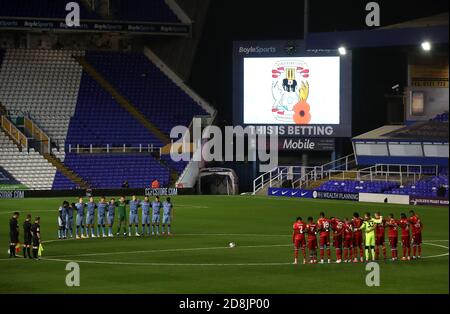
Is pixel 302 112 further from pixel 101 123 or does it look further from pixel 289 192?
pixel 101 123

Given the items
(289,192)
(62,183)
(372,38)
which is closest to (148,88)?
(62,183)

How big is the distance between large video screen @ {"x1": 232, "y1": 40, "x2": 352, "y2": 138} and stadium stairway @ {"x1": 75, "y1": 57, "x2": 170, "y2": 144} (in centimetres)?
576

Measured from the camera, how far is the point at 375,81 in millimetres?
66250

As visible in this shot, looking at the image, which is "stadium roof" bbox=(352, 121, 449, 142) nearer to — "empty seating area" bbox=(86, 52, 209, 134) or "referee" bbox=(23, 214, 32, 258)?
"empty seating area" bbox=(86, 52, 209, 134)

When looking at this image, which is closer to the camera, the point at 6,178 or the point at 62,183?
the point at 6,178

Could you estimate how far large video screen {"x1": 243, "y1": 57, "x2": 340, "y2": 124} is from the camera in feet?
210

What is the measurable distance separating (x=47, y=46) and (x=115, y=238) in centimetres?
3394

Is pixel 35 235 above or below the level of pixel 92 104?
below

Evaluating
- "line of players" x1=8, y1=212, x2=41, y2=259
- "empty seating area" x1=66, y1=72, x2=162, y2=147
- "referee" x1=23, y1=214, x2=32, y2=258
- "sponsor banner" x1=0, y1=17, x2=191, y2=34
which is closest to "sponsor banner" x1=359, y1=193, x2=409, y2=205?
"empty seating area" x1=66, y1=72, x2=162, y2=147

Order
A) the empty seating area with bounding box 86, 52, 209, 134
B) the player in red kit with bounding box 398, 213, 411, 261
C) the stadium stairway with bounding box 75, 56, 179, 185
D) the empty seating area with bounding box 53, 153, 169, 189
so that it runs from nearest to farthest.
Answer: the player in red kit with bounding box 398, 213, 411, 261
the empty seating area with bounding box 53, 153, 169, 189
the stadium stairway with bounding box 75, 56, 179, 185
the empty seating area with bounding box 86, 52, 209, 134

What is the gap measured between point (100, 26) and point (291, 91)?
44.6 feet

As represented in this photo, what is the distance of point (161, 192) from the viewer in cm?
6525

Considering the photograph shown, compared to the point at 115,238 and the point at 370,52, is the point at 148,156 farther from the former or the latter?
the point at 115,238
